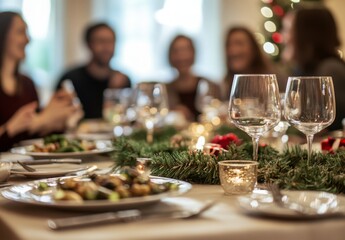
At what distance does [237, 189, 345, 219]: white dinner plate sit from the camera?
86cm

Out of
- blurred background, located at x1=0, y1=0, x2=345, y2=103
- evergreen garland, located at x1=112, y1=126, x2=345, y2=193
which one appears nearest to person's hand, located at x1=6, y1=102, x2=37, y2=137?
evergreen garland, located at x1=112, y1=126, x2=345, y2=193

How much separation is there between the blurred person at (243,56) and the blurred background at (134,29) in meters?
1.63

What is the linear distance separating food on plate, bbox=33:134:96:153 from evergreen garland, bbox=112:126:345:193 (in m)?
0.35

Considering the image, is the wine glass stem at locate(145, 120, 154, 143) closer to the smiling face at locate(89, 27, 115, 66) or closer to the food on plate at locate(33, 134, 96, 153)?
the food on plate at locate(33, 134, 96, 153)

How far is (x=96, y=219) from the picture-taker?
84cm

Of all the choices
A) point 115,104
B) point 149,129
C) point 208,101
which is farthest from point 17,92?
point 149,129

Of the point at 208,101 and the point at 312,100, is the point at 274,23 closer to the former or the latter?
the point at 208,101

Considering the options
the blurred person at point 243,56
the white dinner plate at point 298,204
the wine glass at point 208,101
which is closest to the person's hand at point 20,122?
the wine glass at point 208,101

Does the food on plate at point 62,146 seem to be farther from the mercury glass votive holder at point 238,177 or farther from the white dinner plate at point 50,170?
the mercury glass votive holder at point 238,177

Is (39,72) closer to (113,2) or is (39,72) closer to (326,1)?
(113,2)

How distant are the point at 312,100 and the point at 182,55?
313 cm

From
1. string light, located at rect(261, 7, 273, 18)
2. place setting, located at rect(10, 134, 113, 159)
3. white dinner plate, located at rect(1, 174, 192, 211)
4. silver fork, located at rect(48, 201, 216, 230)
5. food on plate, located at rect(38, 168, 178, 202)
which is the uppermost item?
string light, located at rect(261, 7, 273, 18)

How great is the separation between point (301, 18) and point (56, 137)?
183 cm

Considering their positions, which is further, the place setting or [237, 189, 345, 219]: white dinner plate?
the place setting
